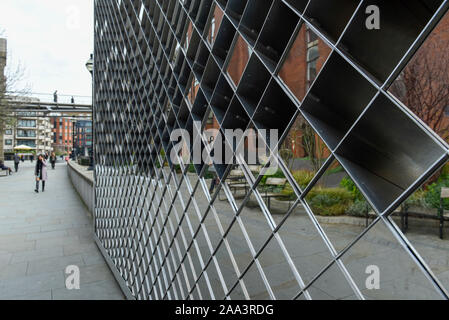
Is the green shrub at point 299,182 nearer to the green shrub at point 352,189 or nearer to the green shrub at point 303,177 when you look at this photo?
the green shrub at point 303,177

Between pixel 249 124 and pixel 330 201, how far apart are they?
22.7ft

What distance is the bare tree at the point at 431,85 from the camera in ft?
24.9

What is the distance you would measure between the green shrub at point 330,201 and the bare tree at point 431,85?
9.58 feet

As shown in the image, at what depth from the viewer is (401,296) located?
3.21m

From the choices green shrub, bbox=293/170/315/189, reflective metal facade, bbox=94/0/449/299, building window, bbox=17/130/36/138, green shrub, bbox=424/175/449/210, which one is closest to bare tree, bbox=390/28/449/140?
green shrub, bbox=424/175/449/210

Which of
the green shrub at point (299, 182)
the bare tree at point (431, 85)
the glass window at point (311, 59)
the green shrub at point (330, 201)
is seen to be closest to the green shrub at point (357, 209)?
the green shrub at point (330, 201)

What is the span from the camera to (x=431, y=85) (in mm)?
7777

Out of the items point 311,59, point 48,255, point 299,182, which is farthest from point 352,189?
point 48,255

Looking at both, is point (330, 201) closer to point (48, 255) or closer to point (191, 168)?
point (191, 168)

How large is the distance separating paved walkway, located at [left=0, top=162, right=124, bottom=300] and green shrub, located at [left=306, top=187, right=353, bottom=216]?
17.0 ft

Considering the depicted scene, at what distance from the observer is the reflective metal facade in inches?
32.8

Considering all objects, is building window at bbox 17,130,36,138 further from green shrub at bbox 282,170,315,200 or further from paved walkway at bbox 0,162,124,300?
green shrub at bbox 282,170,315,200

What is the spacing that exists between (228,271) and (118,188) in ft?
6.14
